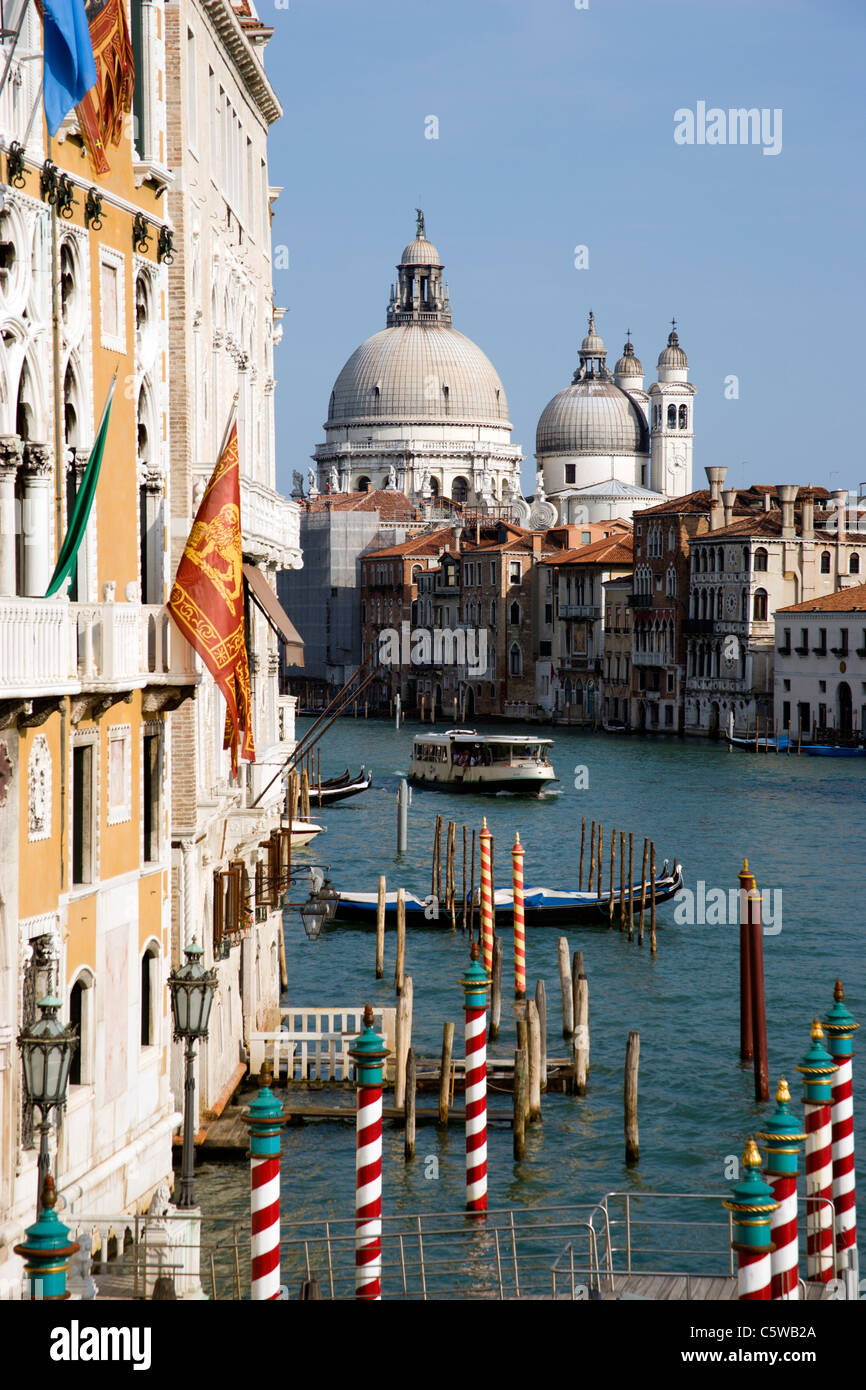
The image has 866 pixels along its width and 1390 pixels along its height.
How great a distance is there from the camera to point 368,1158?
7.98 metres

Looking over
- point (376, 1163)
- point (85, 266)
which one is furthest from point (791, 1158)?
point (85, 266)

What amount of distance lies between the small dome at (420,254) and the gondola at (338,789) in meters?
63.5

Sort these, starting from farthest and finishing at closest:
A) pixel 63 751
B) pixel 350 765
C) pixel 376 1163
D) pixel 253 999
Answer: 1. pixel 350 765
2. pixel 253 999
3. pixel 376 1163
4. pixel 63 751

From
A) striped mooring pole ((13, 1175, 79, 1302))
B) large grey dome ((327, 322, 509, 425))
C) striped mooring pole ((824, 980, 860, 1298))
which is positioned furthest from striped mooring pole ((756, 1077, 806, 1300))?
large grey dome ((327, 322, 509, 425))

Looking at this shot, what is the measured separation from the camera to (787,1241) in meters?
7.11

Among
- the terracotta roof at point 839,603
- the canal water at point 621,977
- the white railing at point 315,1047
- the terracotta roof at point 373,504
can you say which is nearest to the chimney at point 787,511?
the terracotta roof at point 839,603

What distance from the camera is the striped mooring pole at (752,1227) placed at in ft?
20.2

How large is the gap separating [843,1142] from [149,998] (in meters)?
3.11

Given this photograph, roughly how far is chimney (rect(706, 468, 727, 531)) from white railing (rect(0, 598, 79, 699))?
157ft

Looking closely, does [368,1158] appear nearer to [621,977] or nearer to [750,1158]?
[750,1158]

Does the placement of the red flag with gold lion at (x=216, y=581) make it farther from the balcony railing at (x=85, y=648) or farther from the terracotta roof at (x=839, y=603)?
the terracotta roof at (x=839, y=603)

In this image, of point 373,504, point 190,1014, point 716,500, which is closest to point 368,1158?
point 190,1014
